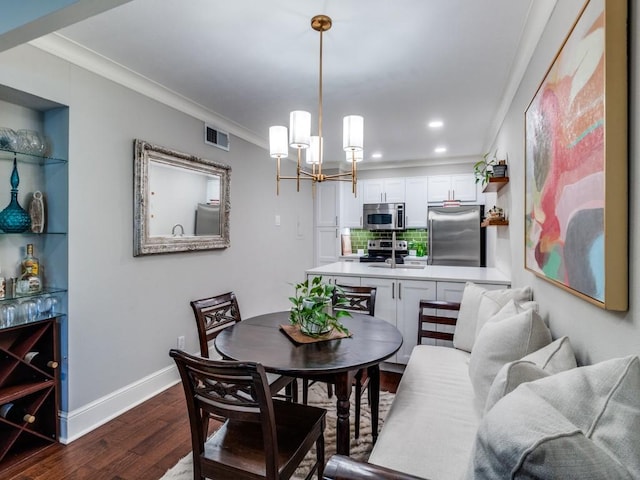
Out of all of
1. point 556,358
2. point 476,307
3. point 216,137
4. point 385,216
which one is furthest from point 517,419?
point 385,216

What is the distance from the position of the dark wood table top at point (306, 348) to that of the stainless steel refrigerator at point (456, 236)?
133 inches

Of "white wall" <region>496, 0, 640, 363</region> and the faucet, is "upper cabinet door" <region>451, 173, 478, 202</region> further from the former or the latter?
the faucet

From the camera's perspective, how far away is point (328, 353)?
63.9 inches

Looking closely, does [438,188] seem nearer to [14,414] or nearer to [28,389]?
[28,389]

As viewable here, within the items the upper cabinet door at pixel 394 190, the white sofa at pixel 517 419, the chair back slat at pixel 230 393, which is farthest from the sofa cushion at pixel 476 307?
the upper cabinet door at pixel 394 190

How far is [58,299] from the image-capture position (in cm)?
217

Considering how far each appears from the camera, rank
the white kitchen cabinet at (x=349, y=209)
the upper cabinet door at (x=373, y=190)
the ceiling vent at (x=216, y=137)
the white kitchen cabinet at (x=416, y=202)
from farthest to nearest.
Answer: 1. the white kitchen cabinet at (x=349, y=209)
2. the upper cabinet door at (x=373, y=190)
3. the white kitchen cabinet at (x=416, y=202)
4. the ceiling vent at (x=216, y=137)

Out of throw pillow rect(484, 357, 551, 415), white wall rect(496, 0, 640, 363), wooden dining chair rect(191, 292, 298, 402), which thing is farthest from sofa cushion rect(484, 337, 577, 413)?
wooden dining chair rect(191, 292, 298, 402)

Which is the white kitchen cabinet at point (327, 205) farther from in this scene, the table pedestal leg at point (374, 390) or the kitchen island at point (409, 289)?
the table pedestal leg at point (374, 390)

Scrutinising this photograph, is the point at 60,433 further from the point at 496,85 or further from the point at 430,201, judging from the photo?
the point at 430,201

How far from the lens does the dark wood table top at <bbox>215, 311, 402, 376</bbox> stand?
1475 mm

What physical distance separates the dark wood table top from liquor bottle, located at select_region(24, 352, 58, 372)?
1100mm

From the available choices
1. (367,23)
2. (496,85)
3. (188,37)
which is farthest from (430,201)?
(188,37)

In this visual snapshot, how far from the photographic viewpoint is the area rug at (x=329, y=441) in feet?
6.02
